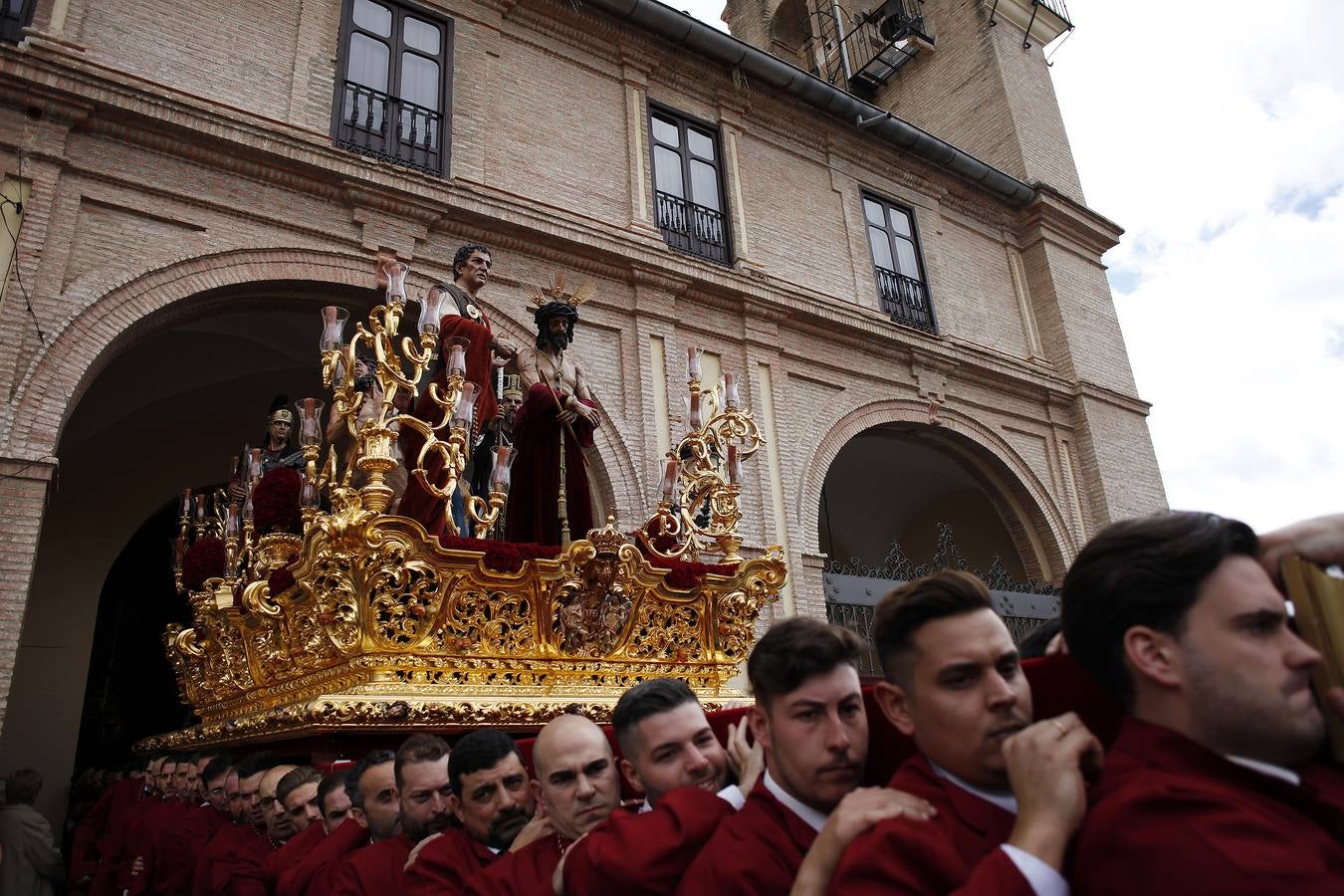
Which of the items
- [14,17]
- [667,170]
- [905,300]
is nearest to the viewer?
[14,17]

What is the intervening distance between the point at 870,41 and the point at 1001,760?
677 inches

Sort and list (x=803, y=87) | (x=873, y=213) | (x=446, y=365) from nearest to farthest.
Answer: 1. (x=446, y=365)
2. (x=803, y=87)
3. (x=873, y=213)

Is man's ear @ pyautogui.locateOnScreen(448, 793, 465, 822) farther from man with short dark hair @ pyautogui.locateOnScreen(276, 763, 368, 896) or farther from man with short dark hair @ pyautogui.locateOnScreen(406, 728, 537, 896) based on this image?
man with short dark hair @ pyautogui.locateOnScreen(276, 763, 368, 896)

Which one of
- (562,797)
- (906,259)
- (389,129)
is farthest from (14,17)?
(906,259)

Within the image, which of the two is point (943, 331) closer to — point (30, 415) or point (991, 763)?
point (30, 415)

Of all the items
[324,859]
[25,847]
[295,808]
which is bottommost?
[25,847]

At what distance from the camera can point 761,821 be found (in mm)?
1702

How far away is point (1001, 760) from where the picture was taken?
1380 mm

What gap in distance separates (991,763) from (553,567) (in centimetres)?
288

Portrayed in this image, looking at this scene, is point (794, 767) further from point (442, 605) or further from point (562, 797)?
point (442, 605)

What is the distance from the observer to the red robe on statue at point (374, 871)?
281 cm

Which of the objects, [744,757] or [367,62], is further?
[367,62]

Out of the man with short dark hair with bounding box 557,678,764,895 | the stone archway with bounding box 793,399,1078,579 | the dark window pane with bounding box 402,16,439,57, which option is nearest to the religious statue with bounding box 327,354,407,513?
the man with short dark hair with bounding box 557,678,764,895

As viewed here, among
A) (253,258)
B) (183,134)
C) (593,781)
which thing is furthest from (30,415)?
(593,781)
